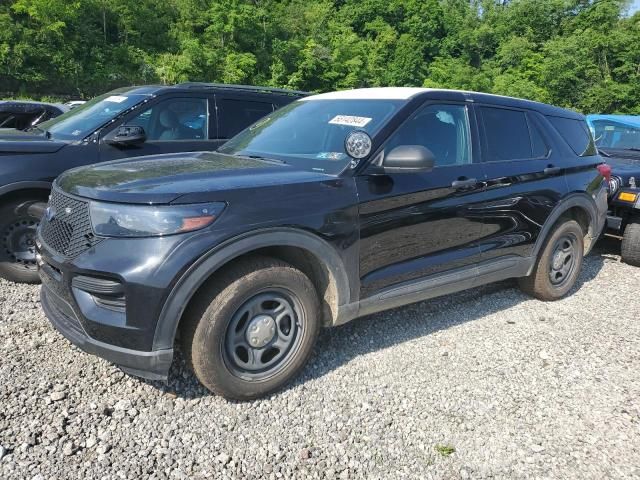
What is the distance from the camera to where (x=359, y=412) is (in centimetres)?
289

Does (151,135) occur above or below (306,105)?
below

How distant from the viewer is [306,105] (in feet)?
13.1

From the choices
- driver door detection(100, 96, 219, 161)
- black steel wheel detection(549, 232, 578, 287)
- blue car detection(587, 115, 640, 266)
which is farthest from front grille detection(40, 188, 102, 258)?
blue car detection(587, 115, 640, 266)

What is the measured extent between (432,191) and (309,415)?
5.43 ft

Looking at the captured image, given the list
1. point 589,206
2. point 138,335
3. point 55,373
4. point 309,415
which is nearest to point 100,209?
point 138,335

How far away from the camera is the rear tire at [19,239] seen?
4270 mm

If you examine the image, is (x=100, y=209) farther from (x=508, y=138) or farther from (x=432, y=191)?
(x=508, y=138)

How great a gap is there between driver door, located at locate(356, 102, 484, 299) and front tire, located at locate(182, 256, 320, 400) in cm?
48

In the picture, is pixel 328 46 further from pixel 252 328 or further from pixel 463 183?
pixel 252 328

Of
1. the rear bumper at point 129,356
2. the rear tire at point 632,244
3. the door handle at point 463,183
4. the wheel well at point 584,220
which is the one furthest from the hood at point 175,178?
the rear tire at point 632,244

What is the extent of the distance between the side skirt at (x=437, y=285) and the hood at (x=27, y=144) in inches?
123

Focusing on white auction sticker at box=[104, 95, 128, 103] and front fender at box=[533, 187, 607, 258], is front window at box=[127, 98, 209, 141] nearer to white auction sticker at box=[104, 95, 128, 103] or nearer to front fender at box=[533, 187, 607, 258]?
white auction sticker at box=[104, 95, 128, 103]

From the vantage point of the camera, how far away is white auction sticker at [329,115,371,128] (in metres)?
3.38

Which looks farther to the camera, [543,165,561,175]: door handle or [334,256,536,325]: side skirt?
[543,165,561,175]: door handle
